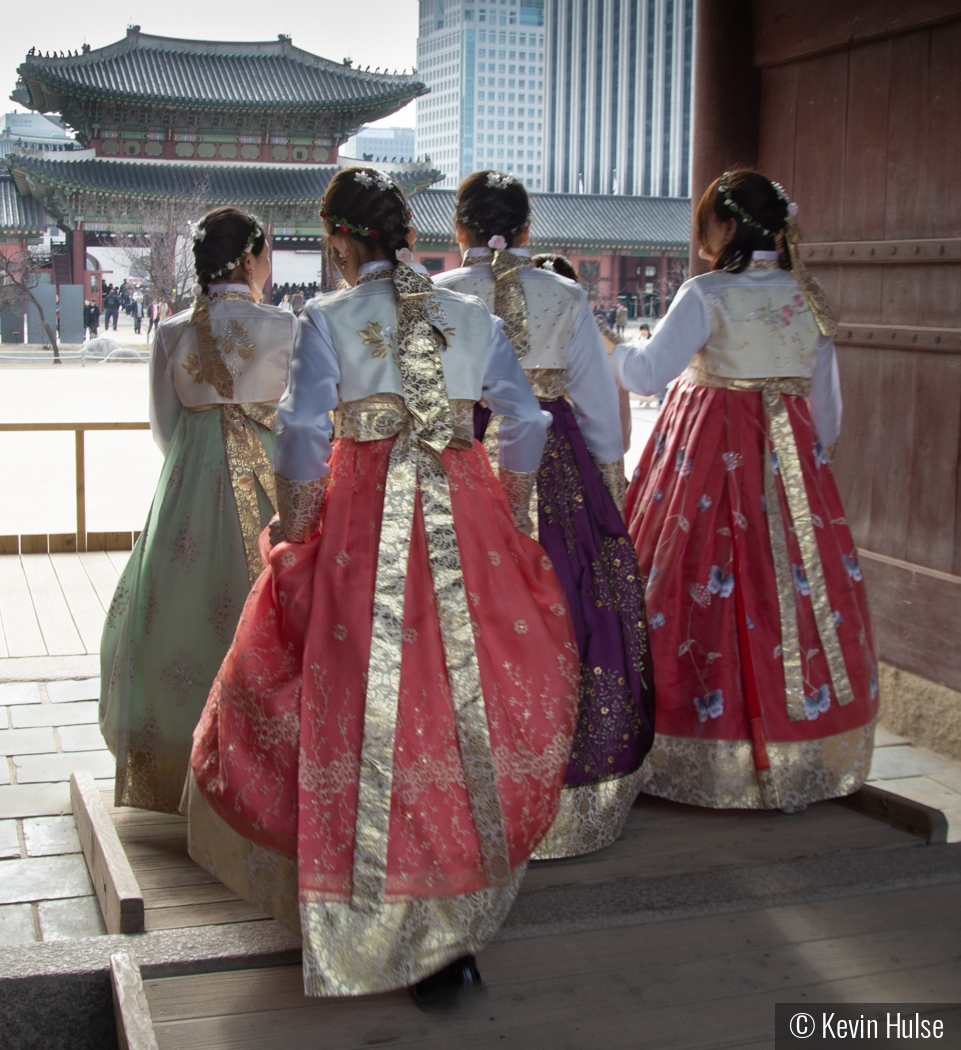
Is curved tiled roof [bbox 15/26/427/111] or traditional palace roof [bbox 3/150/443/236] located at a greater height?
curved tiled roof [bbox 15/26/427/111]

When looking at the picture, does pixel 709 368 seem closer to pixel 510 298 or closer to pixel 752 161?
pixel 510 298

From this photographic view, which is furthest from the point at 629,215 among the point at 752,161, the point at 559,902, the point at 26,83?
the point at 559,902

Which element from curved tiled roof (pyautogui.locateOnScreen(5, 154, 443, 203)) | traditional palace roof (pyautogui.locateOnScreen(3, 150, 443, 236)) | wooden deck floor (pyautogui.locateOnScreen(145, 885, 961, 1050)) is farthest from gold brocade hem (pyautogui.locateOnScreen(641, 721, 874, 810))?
traditional palace roof (pyautogui.locateOnScreen(3, 150, 443, 236))

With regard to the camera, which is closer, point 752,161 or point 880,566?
point 880,566

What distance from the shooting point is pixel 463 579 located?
5.59 feet

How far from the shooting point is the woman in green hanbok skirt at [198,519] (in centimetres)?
232

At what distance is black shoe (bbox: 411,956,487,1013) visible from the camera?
1625mm

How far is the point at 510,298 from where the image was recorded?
209 centimetres

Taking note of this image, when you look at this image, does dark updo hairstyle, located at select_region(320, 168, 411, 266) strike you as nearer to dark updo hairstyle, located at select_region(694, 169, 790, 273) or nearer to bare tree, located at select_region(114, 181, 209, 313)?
dark updo hairstyle, located at select_region(694, 169, 790, 273)

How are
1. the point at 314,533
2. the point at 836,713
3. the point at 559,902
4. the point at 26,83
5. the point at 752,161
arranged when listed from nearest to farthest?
the point at 314,533
the point at 559,902
the point at 836,713
the point at 752,161
the point at 26,83

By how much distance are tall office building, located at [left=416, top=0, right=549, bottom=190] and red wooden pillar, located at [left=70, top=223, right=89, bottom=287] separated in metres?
23.6

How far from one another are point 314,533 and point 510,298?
63cm

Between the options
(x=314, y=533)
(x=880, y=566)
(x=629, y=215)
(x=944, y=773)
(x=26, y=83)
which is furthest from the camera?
(x=629, y=215)

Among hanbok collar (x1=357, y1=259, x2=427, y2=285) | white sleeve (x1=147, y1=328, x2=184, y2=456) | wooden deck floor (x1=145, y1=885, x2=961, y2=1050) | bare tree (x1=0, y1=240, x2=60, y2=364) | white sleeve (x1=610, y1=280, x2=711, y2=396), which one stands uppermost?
bare tree (x1=0, y1=240, x2=60, y2=364)
